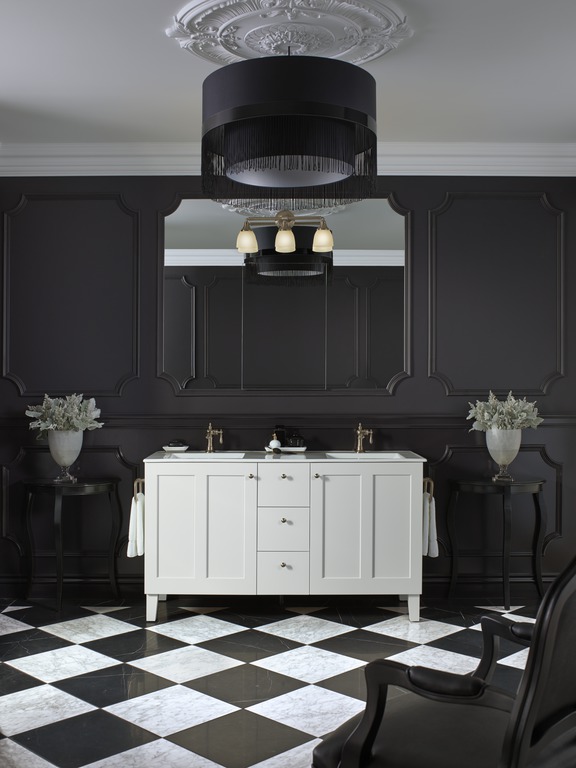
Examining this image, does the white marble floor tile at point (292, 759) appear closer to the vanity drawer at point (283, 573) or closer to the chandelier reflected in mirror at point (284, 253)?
the vanity drawer at point (283, 573)

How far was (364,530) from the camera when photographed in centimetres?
428

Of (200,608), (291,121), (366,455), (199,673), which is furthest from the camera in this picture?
(366,455)

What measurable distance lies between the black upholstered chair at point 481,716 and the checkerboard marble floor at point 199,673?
33 centimetres

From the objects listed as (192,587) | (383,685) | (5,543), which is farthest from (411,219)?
(383,685)

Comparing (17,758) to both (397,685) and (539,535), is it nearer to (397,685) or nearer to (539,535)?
(397,685)

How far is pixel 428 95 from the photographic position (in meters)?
3.92

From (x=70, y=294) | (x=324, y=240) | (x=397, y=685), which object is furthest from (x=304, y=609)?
(x=397, y=685)

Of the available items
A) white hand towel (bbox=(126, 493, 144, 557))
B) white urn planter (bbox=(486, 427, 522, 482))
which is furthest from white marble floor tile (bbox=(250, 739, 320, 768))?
white urn planter (bbox=(486, 427, 522, 482))

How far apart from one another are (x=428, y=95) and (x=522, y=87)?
434 millimetres

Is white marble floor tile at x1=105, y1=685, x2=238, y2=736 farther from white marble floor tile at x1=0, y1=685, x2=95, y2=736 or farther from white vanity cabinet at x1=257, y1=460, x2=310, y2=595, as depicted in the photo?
white vanity cabinet at x1=257, y1=460, x2=310, y2=595

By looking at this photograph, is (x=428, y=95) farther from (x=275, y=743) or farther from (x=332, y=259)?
(x=275, y=743)

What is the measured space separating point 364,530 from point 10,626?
188 cm

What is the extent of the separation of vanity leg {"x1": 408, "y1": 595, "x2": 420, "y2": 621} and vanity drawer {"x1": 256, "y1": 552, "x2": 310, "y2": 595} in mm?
533

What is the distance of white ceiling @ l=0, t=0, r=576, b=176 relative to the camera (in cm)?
312
